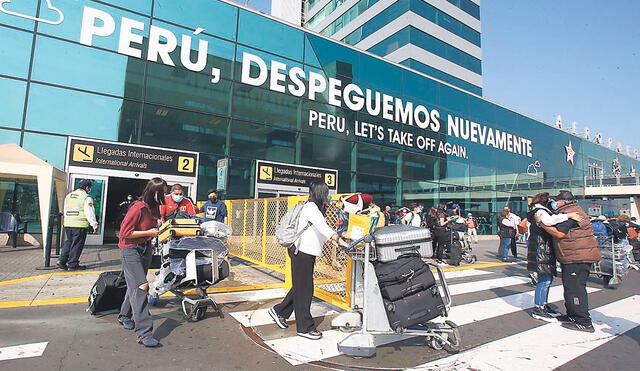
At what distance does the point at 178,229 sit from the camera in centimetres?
447

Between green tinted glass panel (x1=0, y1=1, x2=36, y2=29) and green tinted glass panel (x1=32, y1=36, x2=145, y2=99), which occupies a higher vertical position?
green tinted glass panel (x1=0, y1=1, x2=36, y2=29)

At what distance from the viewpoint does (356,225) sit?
366 cm

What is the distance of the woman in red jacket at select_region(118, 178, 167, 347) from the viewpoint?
11.6 ft

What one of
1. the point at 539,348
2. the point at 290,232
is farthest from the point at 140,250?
the point at 539,348

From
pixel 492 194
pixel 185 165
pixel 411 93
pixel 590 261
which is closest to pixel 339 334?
pixel 590 261

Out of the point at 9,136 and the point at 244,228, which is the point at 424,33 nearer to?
the point at 244,228

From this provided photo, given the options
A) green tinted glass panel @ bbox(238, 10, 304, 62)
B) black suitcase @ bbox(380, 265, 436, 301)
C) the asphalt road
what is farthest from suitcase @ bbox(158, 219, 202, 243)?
green tinted glass panel @ bbox(238, 10, 304, 62)

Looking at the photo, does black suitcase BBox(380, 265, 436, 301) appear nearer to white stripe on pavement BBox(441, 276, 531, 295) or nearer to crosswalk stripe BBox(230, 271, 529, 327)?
crosswalk stripe BBox(230, 271, 529, 327)

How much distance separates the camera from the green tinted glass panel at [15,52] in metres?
10.5

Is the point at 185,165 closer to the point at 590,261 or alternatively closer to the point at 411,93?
the point at 590,261

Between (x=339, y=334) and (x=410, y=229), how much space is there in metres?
1.56

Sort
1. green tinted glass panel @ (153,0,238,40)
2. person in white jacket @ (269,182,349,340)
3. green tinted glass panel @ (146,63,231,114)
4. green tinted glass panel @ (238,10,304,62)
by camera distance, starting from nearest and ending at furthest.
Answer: person in white jacket @ (269,182,349,340), green tinted glass panel @ (146,63,231,114), green tinted glass panel @ (153,0,238,40), green tinted glass panel @ (238,10,304,62)

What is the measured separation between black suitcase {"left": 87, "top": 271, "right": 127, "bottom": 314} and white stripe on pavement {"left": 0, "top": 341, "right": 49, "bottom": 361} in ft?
2.85

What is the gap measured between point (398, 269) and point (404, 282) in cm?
14
